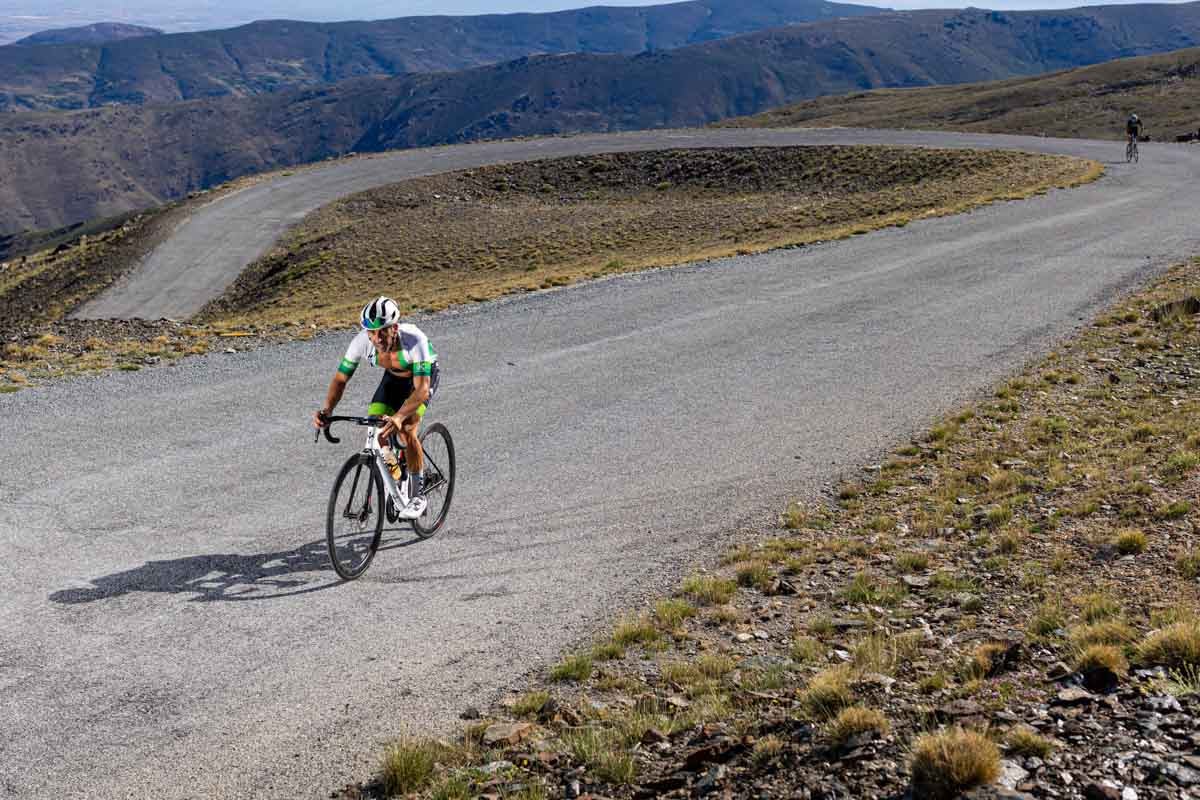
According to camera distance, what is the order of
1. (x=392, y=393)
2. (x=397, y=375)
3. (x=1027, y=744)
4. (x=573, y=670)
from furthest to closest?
(x=392, y=393), (x=397, y=375), (x=573, y=670), (x=1027, y=744)

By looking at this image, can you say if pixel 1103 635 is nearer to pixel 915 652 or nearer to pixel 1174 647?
pixel 1174 647

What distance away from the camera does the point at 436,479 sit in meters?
9.56

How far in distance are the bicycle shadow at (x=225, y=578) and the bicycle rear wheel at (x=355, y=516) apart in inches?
9.6

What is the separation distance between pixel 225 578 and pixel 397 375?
2.21 metres

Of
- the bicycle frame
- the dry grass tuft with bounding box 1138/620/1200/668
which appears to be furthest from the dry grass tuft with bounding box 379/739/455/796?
the dry grass tuft with bounding box 1138/620/1200/668

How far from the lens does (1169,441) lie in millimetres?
10594

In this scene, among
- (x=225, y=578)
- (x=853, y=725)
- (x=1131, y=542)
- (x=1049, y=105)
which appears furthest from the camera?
(x=1049, y=105)

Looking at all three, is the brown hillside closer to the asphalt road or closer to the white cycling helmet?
the asphalt road

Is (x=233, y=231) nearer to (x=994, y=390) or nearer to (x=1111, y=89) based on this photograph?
(x=994, y=390)

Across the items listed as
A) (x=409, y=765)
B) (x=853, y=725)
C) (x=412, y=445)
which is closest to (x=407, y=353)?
(x=412, y=445)

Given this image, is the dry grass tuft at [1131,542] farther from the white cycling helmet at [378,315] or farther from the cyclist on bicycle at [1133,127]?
the cyclist on bicycle at [1133,127]

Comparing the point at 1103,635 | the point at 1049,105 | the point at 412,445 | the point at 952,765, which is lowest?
the point at 1103,635

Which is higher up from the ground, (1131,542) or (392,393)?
(392,393)

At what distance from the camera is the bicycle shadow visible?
802cm
